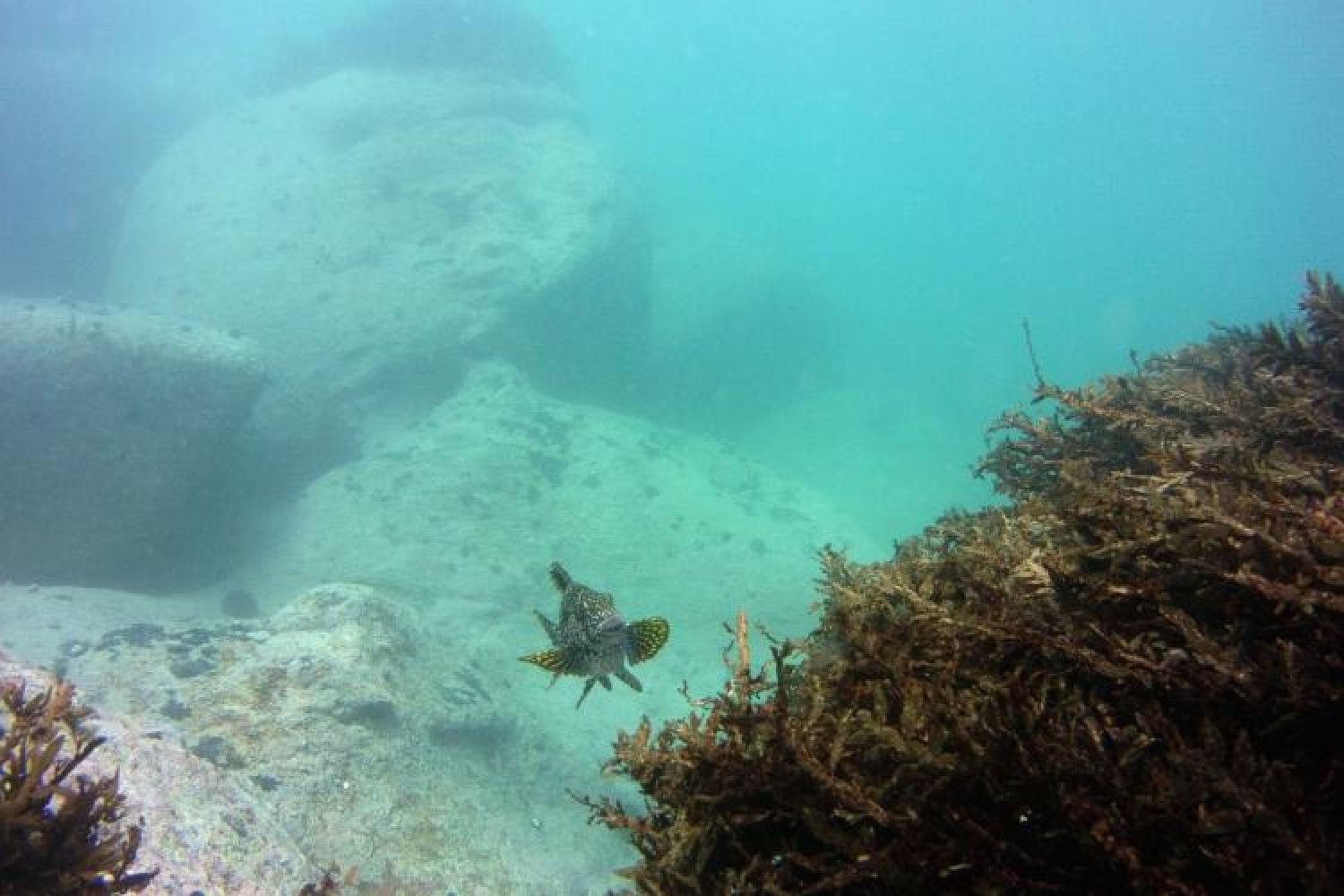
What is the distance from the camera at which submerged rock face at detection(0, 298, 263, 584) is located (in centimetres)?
1630

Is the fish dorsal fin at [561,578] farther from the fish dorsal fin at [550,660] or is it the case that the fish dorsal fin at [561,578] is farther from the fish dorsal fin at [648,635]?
the fish dorsal fin at [648,635]

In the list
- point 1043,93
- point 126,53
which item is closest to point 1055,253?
point 1043,93

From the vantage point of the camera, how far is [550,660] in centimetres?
372

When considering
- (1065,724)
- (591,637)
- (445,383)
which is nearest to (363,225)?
(445,383)

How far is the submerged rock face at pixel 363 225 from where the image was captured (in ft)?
77.8

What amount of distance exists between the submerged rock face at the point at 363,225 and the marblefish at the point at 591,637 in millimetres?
21921

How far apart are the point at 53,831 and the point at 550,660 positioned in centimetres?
266

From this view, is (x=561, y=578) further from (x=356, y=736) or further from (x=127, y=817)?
(x=356, y=736)

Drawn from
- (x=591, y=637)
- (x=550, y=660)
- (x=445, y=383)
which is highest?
(x=445, y=383)

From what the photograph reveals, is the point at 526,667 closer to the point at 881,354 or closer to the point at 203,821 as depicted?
the point at 203,821

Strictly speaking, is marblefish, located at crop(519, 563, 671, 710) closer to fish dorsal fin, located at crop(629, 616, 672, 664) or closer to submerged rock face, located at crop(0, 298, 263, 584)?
fish dorsal fin, located at crop(629, 616, 672, 664)

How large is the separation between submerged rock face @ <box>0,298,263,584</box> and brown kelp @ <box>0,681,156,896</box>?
713 inches

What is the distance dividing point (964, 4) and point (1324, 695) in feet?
764

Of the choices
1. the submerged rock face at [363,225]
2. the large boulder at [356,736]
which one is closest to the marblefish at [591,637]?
the large boulder at [356,736]
